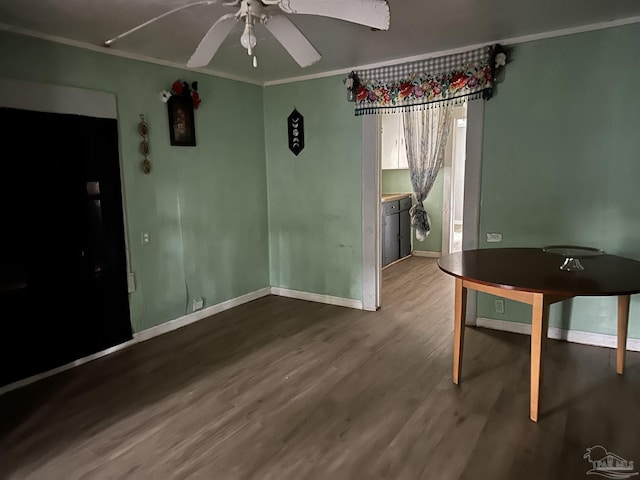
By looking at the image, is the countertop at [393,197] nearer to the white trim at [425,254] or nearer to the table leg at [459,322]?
the white trim at [425,254]

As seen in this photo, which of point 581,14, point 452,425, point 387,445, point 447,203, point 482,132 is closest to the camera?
point 387,445

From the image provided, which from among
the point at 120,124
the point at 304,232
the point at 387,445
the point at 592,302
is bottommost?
the point at 387,445

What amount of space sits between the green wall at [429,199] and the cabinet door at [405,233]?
0.13 m

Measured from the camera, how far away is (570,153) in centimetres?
314

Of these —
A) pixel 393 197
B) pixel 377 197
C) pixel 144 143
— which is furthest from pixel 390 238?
pixel 144 143

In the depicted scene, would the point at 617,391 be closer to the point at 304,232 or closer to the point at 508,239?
the point at 508,239

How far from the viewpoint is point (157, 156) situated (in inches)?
140

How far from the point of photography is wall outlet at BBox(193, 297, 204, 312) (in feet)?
13.0

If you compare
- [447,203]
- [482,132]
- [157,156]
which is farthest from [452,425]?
[447,203]

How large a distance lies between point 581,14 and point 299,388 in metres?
3.03

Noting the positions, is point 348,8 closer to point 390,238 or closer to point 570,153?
point 570,153

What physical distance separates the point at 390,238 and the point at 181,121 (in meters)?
3.36

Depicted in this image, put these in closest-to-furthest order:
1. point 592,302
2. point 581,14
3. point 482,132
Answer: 1. point 581,14
2. point 592,302
3. point 482,132

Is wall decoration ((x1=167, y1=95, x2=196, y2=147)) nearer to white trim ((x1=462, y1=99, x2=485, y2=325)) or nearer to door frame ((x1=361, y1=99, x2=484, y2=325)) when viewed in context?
door frame ((x1=361, y1=99, x2=484, y2=325))
